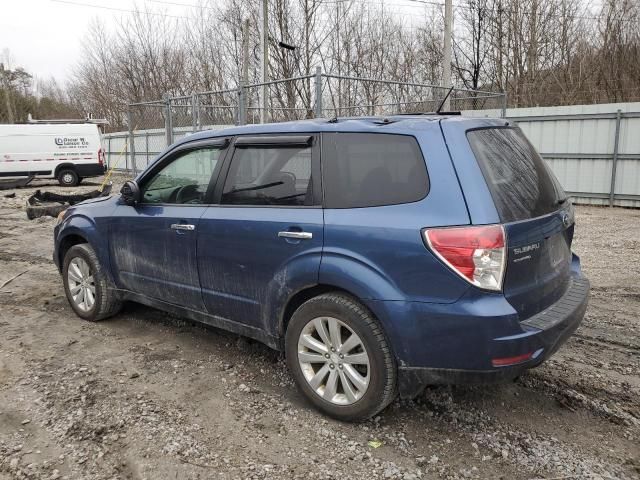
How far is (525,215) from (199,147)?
2.38 metres

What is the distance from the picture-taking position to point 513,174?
117 inches

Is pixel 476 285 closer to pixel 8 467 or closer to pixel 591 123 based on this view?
pixel 8 467

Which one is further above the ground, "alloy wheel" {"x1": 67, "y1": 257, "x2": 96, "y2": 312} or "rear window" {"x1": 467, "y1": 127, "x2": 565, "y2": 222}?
"rear window" {"x1": 467, "y1": 127, "x2": 565, "y2": 222}

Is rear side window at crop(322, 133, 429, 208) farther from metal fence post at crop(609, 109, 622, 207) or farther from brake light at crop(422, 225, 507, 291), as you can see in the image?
metal fence post at crop(609, 109, 622, 207)

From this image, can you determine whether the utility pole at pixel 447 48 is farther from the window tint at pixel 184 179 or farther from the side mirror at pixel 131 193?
the side mirror at pixel 131 193

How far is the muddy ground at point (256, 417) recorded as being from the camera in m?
2.72

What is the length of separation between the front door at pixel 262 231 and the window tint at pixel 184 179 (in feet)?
0.76

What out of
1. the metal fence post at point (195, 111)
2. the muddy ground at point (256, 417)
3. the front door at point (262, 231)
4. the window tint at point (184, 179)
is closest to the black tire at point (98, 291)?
the muddy ground at point (256, 417)

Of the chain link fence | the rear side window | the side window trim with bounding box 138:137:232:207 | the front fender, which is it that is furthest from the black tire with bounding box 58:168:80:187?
the rear side window

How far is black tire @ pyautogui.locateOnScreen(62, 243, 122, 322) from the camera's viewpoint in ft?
15.3

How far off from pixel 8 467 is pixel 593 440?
3.08m

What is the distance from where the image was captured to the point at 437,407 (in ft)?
10.7

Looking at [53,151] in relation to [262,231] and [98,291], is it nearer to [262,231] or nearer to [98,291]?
[98,291]

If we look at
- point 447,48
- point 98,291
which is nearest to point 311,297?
point 98,291
